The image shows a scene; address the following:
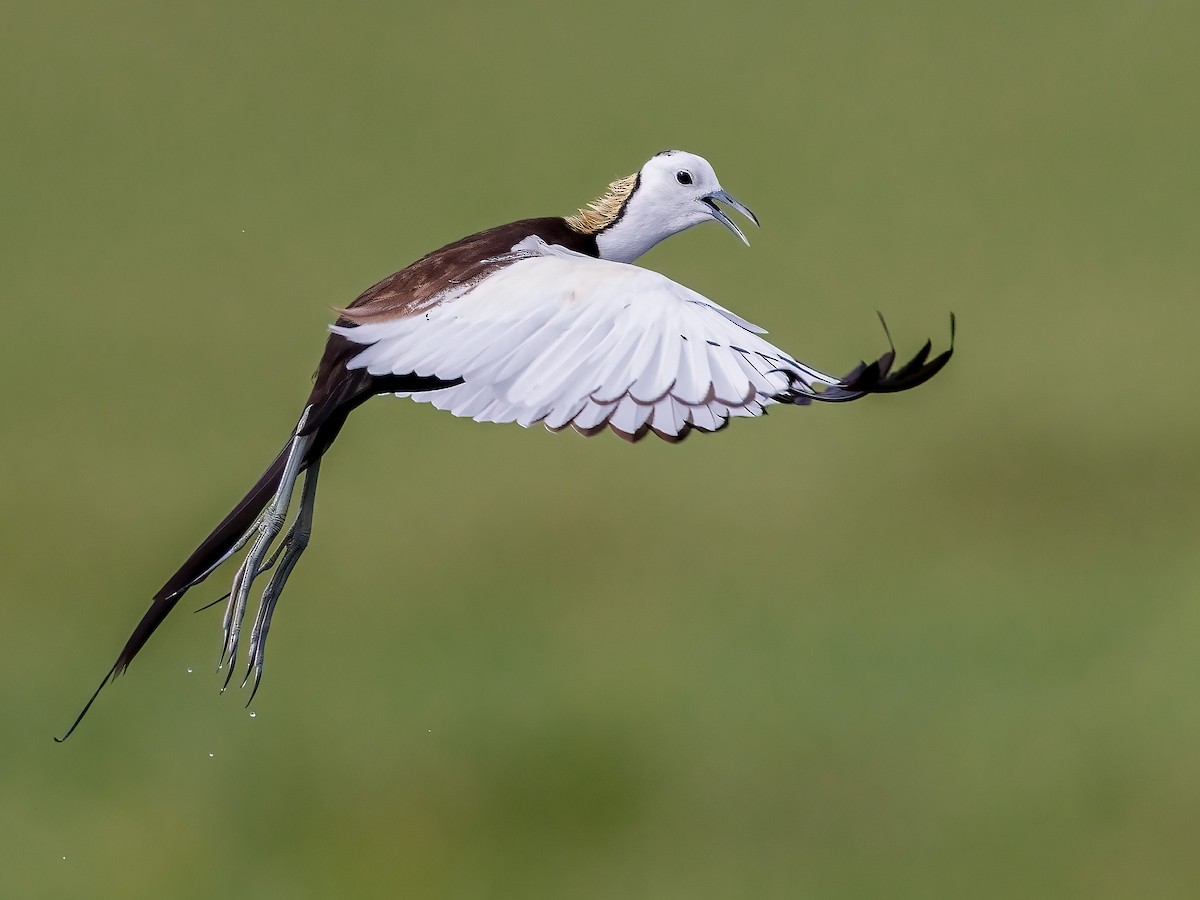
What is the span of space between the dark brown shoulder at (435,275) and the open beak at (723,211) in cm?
28

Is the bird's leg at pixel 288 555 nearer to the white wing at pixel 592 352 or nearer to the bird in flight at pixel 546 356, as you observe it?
the bird in flight at pixel 546 356

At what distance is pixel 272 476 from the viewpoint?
2811mm

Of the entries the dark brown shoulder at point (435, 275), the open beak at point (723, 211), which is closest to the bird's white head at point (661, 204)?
the open beak at point (723, 211)

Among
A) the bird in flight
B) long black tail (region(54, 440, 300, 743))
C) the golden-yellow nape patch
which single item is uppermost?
the golden-yellow nape patch

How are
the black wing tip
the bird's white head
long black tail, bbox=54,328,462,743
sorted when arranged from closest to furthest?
the black wing tip, long black tail, bbox=54,328,462,743, the bird's white head

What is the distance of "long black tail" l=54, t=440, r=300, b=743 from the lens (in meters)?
2.75

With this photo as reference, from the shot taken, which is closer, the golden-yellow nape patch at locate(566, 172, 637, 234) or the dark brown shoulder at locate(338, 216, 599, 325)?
the dark brown shoulder at locate(338, 216, 599, 325)

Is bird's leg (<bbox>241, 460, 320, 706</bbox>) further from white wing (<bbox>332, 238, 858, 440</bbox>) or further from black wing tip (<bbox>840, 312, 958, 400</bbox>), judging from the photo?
black wing tip (<bbox>840, 312, 958, 400</bbox>)

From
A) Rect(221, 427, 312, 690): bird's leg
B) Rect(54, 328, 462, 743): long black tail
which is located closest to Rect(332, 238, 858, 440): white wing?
Rect(54, 328, 462, 743): long black tail

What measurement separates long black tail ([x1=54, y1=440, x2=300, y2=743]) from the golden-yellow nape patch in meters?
0.59

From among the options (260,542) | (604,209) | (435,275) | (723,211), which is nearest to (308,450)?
(260,542)

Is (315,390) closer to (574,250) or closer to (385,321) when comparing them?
(385,321)

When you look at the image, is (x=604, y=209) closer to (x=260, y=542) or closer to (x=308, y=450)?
(x=308, y=450)

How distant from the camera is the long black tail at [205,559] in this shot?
9.02 ft
